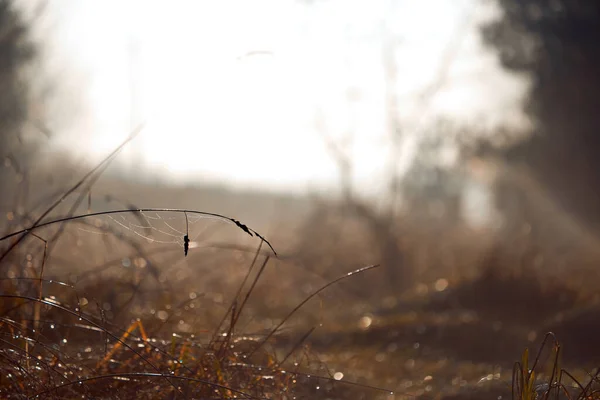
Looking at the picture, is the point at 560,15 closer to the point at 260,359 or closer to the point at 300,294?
the point at 300,294

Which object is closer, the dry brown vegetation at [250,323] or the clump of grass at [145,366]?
the clump of grass at [145,366]

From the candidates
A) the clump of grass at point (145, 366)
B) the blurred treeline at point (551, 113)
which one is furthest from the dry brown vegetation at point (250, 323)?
the blurred treeline at point (551, 113)

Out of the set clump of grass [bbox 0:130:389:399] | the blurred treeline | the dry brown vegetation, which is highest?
the blurred treeline

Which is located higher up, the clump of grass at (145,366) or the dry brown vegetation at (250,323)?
the dry brown vegetation at (250,323)

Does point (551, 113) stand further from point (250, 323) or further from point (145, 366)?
point (145, 366)

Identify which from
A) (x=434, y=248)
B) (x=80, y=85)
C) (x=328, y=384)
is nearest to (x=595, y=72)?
(x=434, y=248)

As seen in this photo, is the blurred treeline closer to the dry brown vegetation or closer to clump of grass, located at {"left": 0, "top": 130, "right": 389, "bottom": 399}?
the dry brown vegetation

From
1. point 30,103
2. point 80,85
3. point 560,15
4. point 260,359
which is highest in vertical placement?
point 560,15

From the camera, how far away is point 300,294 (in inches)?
273

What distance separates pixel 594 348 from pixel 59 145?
325 cm

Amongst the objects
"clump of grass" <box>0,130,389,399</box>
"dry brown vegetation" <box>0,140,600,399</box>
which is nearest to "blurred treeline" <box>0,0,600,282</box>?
"dry brown vegetation" <box>0,140,600,399</box>

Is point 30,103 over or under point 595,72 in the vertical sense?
under

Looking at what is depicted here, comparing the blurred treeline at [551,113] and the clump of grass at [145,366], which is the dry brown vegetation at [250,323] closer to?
the clump of grass at [145,366]

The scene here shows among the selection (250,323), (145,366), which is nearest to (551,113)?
(250,323)
